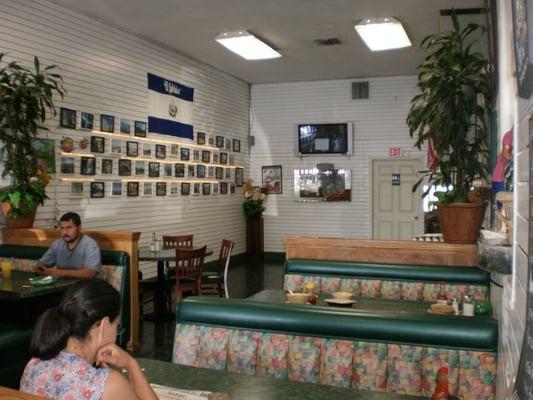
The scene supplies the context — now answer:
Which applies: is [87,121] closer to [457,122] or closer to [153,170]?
[153,170]

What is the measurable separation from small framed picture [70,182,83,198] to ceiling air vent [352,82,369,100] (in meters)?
6.89

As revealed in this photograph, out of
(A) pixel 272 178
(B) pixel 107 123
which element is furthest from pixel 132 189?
(A) pixel 272 178

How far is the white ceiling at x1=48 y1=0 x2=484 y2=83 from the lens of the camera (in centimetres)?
752

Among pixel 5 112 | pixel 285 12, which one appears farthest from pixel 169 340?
pixel 285 12

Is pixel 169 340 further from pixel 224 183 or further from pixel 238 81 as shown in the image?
pixel 238 81

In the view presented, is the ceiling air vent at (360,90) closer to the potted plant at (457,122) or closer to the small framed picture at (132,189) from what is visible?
the small framed picture at (132,189)

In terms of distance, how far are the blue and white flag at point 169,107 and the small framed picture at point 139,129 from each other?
6.6 inches

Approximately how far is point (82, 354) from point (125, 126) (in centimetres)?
713

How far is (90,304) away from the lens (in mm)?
1980

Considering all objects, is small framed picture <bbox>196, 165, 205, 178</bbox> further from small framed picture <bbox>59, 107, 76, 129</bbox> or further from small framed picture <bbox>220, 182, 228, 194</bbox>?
small framed picture <bbox>59, 107, 76, 129</bbox>

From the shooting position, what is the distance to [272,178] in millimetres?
13039

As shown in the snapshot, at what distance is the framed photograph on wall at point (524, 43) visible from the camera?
1260 mm

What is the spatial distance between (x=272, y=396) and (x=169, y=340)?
439 centimetres

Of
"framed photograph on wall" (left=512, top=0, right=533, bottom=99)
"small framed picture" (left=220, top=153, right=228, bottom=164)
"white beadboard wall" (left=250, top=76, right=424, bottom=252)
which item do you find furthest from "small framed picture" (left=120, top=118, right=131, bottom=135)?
"framed photograph on wall" (left=512, top=0, right=533, bottom=99)
